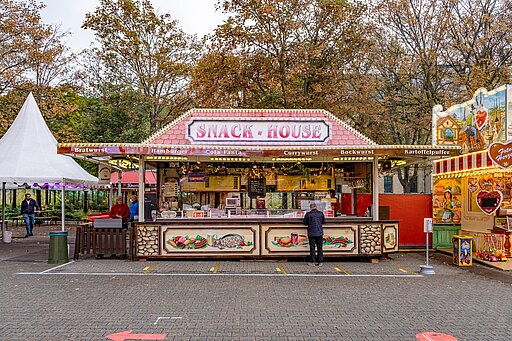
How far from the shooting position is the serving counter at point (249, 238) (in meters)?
13.0

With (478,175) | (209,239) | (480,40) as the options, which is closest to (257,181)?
(209,239)

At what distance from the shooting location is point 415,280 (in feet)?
35.3

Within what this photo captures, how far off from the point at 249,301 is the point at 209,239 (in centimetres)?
458

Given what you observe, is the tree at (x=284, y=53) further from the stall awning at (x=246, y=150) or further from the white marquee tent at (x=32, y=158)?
the stall awning at (x=246, y=150)

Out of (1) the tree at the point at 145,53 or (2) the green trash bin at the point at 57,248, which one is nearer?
(2) the green trash bin at the point at 57,248

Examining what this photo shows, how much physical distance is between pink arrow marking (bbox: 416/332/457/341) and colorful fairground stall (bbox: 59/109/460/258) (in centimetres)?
638

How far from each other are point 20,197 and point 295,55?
36.4 meters

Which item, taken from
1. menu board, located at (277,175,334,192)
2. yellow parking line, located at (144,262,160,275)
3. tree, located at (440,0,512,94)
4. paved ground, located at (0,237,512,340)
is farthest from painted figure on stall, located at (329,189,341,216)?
tree, located at (440,0,512,94)

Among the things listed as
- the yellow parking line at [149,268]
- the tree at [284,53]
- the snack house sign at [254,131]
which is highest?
the tree at [284,53]

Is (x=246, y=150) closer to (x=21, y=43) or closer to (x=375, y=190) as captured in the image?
(x=375, y=190)

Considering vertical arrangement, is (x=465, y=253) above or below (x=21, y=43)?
below

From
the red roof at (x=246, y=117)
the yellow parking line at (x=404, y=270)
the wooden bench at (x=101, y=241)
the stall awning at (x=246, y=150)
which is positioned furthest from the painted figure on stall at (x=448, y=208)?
the wooden bench at (x=101, y=241)

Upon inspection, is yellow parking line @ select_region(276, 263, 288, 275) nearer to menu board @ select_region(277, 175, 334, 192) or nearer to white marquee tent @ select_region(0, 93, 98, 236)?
menu board @ select_region(277, 175, 334, 192)

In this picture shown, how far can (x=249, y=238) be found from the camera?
42.9ft
